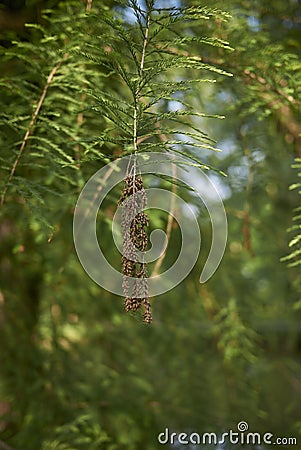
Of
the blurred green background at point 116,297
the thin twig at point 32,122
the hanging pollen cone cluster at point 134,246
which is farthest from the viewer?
the blurred green background at point 116,297

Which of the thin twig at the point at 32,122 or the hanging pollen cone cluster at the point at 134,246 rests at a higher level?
the thin twig at the point at 32,122

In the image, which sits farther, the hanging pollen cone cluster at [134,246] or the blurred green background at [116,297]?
the blurred green background at [116,297]

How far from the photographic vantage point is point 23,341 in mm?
955

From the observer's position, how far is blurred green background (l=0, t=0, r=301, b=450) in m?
0.66

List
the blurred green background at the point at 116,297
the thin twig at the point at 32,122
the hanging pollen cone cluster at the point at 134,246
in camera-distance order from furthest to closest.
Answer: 1. the blurred green background at the point at 116,297
2. the thin twig at the point at 32,122
3. the hanging pollen cone cluster at the point at 134,246

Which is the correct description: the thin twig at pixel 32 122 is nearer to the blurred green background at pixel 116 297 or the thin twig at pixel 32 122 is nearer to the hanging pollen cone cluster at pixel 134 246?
the blurred green background at pixel 116 297

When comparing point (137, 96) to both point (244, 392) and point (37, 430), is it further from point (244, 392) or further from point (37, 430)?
point (244, 392)

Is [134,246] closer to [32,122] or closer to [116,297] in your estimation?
[32,122]

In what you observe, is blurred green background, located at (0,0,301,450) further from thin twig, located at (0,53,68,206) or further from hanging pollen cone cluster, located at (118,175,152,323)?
hanging pollen cone cluster, located at (118,175,152,323)

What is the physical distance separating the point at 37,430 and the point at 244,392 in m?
0.47

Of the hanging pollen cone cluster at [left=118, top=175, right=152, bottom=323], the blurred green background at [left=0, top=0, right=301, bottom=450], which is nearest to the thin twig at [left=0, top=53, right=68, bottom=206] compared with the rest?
the blurred green background at [left=0, top=0, right=301, bottom=450]

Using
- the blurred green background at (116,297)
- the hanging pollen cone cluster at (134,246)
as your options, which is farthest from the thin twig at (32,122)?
the hanging pollen cone cluster at (134,246)

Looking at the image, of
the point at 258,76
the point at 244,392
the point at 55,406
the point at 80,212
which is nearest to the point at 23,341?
the point at 55,406

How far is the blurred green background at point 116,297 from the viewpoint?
66 cm
